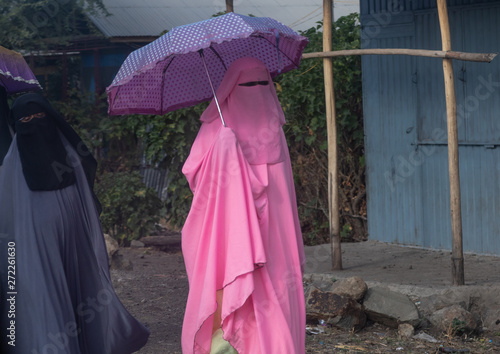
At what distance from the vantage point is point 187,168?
4.55 metres

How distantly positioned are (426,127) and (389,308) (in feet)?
7.51

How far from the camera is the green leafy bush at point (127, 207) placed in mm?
9523

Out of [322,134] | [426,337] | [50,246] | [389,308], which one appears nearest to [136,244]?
[322,134]

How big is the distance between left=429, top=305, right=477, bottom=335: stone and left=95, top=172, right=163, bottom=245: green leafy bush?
4722 millimetres

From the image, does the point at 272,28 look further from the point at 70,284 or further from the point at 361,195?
the point at 361,195

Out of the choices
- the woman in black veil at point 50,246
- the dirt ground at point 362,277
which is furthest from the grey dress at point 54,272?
the dirt ground at point 362,277

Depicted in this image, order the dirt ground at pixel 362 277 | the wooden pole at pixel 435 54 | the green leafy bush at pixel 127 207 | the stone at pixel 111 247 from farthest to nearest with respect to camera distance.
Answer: the green leafy bush at pixel 127 207
the stone at pixel 111 247
the wooden pole at pixel 435 54
the dirt ground at pixel 362 277

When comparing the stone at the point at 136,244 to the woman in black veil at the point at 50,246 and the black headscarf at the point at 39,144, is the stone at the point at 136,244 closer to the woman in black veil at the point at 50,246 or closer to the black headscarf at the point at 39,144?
the woman in black veil at the point at 50,246

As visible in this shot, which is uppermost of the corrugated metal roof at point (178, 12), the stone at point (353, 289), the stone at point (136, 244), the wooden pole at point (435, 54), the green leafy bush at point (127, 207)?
the corrugated metal roof at point (178, 12)

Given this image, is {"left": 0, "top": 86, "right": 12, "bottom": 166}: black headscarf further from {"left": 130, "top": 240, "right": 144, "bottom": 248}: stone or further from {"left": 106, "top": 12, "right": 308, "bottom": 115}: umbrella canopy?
{"left": 130, "top": 240, "right": 144, "bottom": 248}: stone

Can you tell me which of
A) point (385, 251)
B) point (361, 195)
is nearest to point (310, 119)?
point (361, 195)

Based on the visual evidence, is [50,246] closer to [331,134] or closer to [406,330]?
[406,330]

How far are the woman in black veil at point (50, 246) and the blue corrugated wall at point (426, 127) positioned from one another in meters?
3.71

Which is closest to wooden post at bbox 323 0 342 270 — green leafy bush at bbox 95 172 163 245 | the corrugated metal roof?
green leafy bush at bbox 95 172 163 245
